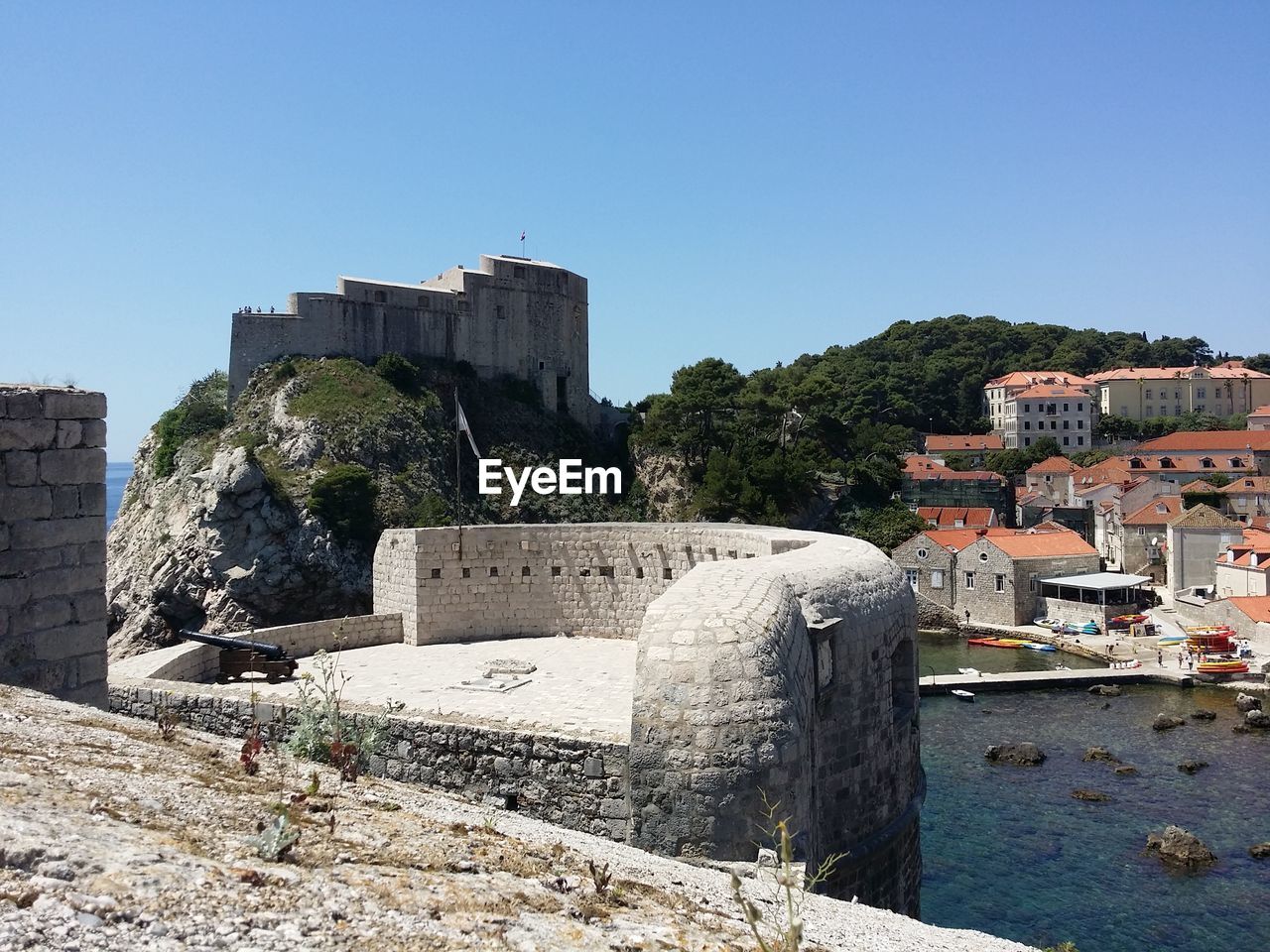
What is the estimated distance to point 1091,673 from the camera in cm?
3506

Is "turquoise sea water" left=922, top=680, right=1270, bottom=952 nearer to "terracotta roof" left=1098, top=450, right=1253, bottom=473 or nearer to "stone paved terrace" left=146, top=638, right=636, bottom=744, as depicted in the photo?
"stone paved terrace" left=146, top=638, right=636, bottom=744

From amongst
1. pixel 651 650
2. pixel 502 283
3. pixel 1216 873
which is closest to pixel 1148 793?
pixel 1216 873

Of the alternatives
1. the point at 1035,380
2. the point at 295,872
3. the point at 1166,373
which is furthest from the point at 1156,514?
the point at 295,872

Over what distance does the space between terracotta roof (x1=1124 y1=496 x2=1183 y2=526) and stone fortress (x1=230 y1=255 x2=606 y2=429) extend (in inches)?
1184

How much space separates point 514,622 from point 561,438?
40422mm

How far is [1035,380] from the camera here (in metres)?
88.4

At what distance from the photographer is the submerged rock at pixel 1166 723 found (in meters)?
29.0

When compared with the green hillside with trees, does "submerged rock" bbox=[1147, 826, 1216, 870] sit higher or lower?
lower

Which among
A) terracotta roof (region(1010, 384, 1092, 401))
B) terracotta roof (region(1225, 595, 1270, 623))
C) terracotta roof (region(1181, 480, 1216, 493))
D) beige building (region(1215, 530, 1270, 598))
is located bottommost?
terracotta roof (region(1225, 595, 1270, 623))

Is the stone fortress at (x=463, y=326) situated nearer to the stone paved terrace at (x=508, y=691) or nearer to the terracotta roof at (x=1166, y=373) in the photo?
the stone paved terrace at (x=508, y=691)

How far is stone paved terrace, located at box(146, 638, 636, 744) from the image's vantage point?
9406 millimetres

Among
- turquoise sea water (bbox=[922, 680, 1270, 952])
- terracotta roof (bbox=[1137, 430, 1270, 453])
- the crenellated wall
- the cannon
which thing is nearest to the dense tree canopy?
terracotta roof (bbox=[1137, 430, 1270, 453])

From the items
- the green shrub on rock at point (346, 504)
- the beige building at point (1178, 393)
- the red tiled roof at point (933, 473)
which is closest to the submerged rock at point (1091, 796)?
the green shrub on rock at point (346, 504)

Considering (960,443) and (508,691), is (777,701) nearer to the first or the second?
(508,691)
